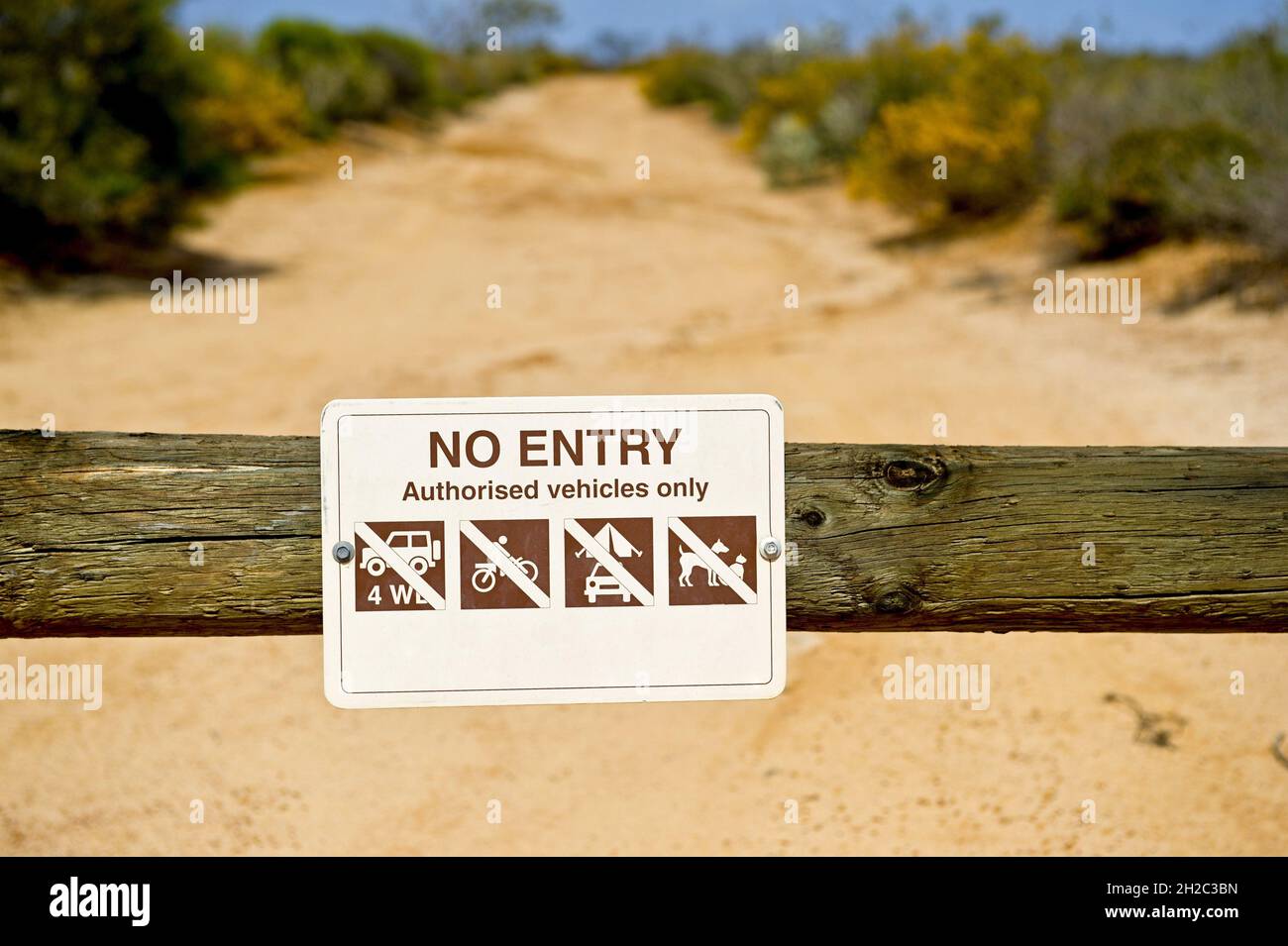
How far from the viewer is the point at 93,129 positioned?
1312 centimetres

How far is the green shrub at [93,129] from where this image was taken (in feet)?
40.4

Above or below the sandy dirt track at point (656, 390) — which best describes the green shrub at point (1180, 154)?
above

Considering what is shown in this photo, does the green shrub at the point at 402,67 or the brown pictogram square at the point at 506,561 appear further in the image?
the green shrub at the point at 402,67

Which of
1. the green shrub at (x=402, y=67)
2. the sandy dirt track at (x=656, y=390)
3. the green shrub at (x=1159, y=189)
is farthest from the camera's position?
the green shrub at (x=402, y=67)

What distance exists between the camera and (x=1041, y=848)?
3822mm

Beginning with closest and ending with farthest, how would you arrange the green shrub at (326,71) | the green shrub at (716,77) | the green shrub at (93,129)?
the green shrub at (93,129) < the green shrub at (326,71) < the green shrub at (716,77)

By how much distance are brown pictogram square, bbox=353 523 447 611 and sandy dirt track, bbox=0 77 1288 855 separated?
2088 mm

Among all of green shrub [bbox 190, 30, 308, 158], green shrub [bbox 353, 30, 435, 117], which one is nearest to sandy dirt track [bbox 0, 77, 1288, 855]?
green shrub [bbox 190, 30, 308, 158]

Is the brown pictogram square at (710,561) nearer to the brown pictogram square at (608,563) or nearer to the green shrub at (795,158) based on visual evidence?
the brown pictogram square at (608,563)

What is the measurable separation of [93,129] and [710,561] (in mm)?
13190

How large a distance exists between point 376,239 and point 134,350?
5175 millimetres

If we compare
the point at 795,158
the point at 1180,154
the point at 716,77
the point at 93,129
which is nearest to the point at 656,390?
the point at 1180,154

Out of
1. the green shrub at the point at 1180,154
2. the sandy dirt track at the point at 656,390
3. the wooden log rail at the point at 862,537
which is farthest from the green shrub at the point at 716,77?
the wooden log rail at the point at 862,537

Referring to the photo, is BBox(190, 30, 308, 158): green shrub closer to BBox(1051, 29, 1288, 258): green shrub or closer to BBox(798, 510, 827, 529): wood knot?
BBox(1051, 29, 1288, 258): green shrub
